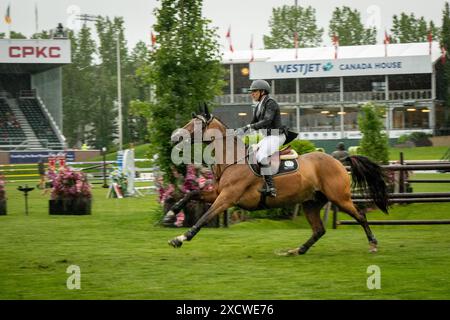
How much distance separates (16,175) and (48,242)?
3253 cm

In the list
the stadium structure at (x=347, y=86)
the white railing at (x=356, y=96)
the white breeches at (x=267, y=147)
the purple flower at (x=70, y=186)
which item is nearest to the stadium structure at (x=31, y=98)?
the stadium structure at (x=347, y=86)

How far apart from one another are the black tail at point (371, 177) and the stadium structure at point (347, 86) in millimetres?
49900

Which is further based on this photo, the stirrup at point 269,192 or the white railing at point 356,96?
the white railing at point 356,96

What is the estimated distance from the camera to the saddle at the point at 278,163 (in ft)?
37.7

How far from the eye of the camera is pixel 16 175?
4409 cm

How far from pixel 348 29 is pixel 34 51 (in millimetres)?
45716

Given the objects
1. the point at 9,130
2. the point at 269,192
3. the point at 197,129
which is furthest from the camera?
the point at 9,130

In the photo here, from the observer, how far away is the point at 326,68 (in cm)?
6588

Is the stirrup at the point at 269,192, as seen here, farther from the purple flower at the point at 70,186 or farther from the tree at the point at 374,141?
the tree at the point at 374,141

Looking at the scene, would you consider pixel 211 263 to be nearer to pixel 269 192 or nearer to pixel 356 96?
pixel 269 192

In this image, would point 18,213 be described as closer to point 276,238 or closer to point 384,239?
point 276,238

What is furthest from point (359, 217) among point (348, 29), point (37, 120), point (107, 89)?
point (348, 29)
